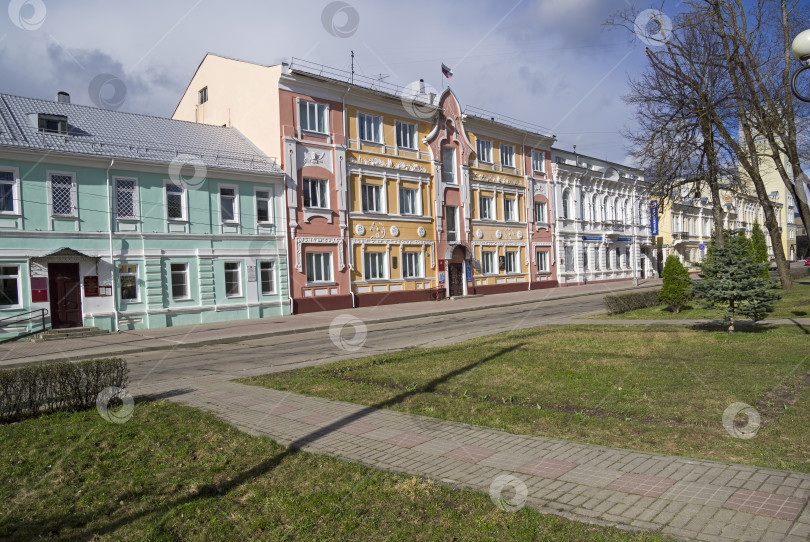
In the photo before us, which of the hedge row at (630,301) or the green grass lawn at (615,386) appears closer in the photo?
the green grass lawn at (615,386)

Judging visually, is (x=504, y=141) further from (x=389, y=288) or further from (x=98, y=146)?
(x=98, y=146)

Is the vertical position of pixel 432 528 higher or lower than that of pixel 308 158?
lower

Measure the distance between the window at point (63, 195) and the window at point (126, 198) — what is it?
1.66m

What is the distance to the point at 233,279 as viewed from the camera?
27.8 meters

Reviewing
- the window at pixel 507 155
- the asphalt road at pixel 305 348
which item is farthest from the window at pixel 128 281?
the window at pixel 507 155

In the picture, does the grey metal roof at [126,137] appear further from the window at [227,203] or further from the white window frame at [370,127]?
the white window frame at [370,127]

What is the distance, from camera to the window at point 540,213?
47062 mm

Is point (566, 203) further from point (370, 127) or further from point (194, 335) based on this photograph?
point (194, 335)

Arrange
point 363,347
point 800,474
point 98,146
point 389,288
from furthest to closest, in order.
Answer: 1. point 389,288
2. point 98,146
3. point 363,347
4. point 800,474

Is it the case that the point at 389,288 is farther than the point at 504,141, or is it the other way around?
the point at 504,141

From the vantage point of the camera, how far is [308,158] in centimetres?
3066

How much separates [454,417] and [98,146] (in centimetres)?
2244

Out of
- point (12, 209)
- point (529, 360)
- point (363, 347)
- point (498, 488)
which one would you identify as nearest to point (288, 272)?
point (12, 209)

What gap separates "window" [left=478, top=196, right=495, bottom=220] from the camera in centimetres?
4194
